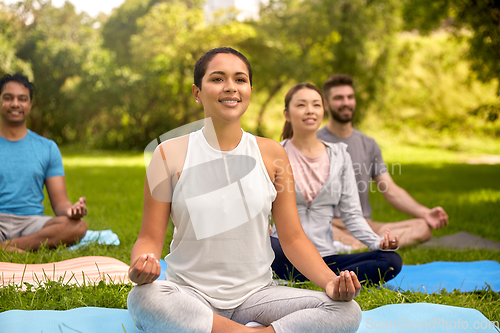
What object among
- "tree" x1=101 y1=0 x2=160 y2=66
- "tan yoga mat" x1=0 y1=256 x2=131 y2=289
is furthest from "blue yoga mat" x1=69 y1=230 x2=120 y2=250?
"tree" x1=101 y1=0 x2=160 y2=66

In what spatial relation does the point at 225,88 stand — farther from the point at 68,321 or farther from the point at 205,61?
the point at 68,321

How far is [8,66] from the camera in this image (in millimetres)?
16125

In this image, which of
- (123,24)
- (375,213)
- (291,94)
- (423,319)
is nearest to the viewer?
(423,319)

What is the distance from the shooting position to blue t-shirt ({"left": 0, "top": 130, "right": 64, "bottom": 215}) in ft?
12.4

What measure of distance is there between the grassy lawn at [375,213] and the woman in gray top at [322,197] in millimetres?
232

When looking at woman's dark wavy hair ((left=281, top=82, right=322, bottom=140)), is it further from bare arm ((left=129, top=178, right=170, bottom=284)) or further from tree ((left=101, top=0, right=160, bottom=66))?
tree ((left=101, top=0, right=160, bottom=66))

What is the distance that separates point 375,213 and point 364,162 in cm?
217

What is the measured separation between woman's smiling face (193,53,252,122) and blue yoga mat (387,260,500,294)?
1.70 m

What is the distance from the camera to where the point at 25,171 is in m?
3.80

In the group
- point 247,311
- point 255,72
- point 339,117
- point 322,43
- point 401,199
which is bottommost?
point 247,311

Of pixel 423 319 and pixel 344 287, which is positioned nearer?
pixel 344 287

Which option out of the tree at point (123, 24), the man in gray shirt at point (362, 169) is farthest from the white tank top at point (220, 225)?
the tree at point (123, 24)

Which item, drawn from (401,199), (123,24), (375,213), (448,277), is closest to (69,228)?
(401,199)

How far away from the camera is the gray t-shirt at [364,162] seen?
4277 millimetres
